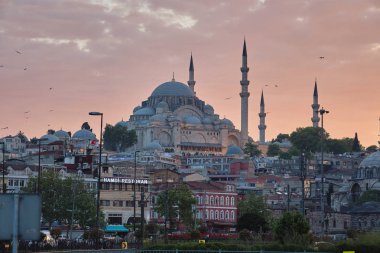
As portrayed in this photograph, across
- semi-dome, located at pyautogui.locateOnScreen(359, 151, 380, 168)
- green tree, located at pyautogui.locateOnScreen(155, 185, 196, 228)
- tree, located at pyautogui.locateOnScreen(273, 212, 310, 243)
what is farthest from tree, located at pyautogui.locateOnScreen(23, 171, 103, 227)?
semi-dome, located at pyautogui.locateOnScreen(359, 151, 380, 168)

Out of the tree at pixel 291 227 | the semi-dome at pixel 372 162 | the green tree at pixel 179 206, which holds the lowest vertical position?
the tree at pixel 291 227

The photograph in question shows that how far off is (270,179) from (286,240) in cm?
13001

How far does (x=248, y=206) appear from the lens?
333 ft

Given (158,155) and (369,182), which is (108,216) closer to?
(369,182)

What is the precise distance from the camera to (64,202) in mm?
79875

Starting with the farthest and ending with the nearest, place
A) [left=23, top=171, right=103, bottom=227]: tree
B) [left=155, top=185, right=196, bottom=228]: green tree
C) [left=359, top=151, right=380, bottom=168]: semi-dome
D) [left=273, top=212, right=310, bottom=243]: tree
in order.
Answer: [left=359, top=151, right=380, bottom=168]: semi-dome → [left=155, top=185, right=196, bottom=228]: green tree → [left=23, top=171, right=103, bottom=227]: tree → [left=273, top=212, right=310, bottom=243]: tree

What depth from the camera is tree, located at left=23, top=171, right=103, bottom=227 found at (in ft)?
258

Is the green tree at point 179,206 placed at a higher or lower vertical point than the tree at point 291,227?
higher

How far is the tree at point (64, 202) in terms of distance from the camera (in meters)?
78.5

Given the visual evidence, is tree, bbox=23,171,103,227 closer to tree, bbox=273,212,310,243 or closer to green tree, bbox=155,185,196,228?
green tree, bbox=155,185,196,228

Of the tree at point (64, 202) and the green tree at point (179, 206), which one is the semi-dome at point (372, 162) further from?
the tree at point (64, 202)

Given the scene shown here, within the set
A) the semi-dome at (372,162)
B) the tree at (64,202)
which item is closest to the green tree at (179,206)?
the tree at (64,202)

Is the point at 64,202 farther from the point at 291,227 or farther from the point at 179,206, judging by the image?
the point at 291,227

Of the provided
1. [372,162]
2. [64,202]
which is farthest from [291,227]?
[372,162]
